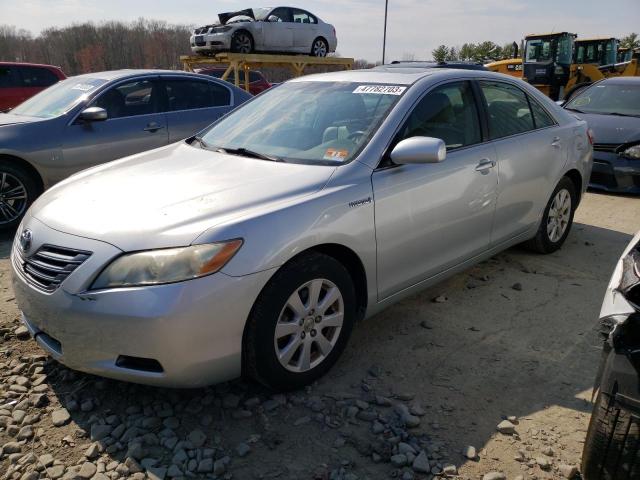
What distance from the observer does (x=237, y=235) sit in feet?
7.99

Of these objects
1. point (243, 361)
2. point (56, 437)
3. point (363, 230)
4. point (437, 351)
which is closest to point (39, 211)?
point (56, 437)

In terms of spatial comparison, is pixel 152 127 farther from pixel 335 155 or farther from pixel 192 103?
pixel 335 155

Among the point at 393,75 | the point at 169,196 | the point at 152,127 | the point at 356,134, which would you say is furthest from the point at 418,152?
the point at 152,127

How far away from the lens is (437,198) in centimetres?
339

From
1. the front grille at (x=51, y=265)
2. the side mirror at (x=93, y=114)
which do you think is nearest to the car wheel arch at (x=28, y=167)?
the side mirror at (x=93, y=114)

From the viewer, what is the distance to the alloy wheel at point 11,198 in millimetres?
5508

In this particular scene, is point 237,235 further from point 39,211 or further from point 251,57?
point 251,57

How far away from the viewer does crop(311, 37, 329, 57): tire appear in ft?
51.1

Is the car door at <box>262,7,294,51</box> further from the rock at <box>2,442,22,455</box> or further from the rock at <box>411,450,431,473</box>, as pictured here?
the rock at <box>411,450,431,473</box>

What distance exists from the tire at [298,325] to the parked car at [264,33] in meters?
12.4

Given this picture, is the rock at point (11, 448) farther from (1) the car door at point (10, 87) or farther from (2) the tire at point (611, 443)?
(1) the car door at point (10, 87)

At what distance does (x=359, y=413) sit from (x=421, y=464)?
0.44m

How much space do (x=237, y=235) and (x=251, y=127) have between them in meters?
1.45

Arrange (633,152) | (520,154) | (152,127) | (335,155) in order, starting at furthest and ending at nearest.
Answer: (633,152), (152,127), (520,154), (335,155)
